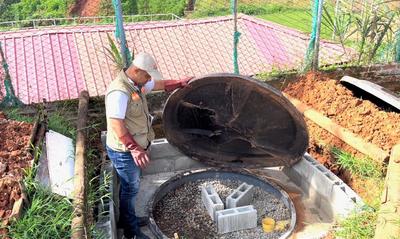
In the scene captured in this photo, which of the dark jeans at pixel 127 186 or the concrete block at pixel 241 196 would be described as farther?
the concrete block at pixel 241 196

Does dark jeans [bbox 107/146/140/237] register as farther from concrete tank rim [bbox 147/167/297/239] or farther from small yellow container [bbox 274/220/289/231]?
small yellow container [bbox 274/220/289/231]

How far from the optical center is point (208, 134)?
488cm

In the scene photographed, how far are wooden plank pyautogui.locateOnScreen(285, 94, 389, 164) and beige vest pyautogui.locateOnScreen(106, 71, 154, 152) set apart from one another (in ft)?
7.28

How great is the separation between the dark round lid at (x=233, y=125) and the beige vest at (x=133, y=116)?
0.67m

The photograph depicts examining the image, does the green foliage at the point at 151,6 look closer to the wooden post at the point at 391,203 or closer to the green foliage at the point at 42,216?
the green foliage at the point at 42,216

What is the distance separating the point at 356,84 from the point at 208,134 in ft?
6.83

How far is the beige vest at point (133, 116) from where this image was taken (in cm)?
367

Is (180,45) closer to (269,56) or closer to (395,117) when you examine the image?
(269,56)

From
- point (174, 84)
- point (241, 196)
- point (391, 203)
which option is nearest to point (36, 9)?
point (174, 84)

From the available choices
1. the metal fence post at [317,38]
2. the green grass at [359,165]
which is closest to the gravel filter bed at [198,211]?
the green grass at [359,165]

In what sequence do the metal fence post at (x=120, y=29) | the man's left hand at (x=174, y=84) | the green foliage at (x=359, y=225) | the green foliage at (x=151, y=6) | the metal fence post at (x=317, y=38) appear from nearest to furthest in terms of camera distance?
the green foliage at (x=359, y=225) → the man's left hand at (x=174, y=84) → the metal fence post at (x=120, y=29) → the metal fence post at (x=317, y=38) → the green foliage at (x=151, y=6)

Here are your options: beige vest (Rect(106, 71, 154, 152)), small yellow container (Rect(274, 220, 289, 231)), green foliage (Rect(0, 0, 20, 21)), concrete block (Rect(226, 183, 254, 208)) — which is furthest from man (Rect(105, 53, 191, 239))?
green foliage (Rect(0, 0, 20, 21))

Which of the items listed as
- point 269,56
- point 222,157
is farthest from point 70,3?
point 222,157

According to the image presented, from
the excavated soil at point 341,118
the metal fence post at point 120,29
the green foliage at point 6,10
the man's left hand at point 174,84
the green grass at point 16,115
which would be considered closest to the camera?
the man's left hand at point 174,84
